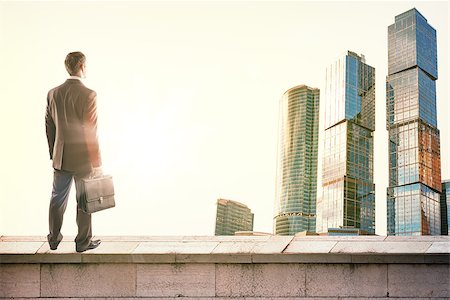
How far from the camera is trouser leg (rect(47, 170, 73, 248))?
7957mm

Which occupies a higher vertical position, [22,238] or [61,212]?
[61,212]

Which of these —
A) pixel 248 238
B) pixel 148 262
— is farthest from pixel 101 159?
pixel 248 238

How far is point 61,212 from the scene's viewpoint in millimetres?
8031

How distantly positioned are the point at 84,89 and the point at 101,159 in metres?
1.06

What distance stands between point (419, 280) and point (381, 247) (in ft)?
1.97

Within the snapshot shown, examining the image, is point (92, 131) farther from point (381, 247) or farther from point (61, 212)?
point (381, 247)

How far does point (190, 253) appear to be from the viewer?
7.28 m

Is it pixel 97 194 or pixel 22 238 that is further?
pixel 22 238

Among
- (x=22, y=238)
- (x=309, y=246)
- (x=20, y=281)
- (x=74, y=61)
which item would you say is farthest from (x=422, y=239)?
(x=22, y=238)

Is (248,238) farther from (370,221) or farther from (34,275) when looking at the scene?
(370,221)

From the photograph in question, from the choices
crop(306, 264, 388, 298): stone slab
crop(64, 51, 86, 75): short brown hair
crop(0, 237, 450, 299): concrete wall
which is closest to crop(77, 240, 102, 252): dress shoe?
crop(0, 237, 450, 299): concrete wall

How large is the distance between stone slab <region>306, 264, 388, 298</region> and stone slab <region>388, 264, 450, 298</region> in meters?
0.12

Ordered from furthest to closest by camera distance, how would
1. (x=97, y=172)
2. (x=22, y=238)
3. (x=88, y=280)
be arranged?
(x=22, y=238), (x=97, y=172), (x=88, y=280)

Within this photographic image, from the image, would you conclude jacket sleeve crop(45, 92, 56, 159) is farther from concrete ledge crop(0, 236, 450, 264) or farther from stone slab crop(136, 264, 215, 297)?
stone slab crop(136, 264, 215, 297)
